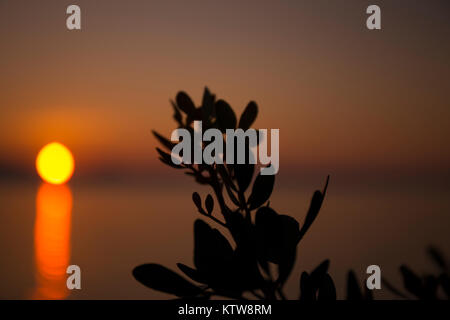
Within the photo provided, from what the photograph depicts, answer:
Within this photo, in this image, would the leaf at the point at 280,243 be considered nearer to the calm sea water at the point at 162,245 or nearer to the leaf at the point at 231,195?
the leaf at the point at 231,195

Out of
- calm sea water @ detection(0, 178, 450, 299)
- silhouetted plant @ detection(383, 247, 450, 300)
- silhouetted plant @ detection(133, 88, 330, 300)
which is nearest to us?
silhouetted plant @ detection(133, 88, 330, 300)

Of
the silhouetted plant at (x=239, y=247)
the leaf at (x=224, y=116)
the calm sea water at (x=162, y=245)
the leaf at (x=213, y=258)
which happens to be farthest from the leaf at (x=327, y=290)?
the calm sea water at (x=162, y=245)

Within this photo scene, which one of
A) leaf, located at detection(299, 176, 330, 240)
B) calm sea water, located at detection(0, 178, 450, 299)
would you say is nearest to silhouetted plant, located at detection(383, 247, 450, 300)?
leaf, located at detection(299, 176, 330, 240)

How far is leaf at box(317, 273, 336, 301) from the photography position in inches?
25.5

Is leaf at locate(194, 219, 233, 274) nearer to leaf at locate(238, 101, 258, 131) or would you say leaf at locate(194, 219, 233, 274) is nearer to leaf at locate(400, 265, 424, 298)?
leaf at locate(238, 101, 258, 131)

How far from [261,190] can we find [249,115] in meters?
0.14

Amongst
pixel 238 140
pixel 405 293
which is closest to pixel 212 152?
pixel 238 140

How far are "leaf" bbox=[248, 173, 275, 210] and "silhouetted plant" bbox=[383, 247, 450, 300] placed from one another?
219 millimetres

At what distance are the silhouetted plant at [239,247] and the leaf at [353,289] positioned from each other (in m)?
0.03

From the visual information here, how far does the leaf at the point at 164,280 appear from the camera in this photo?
0.65 meters

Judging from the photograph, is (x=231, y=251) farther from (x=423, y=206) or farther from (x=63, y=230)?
(x=63, y=230)

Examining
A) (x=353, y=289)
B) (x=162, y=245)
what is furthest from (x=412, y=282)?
(x=162, y=245)
